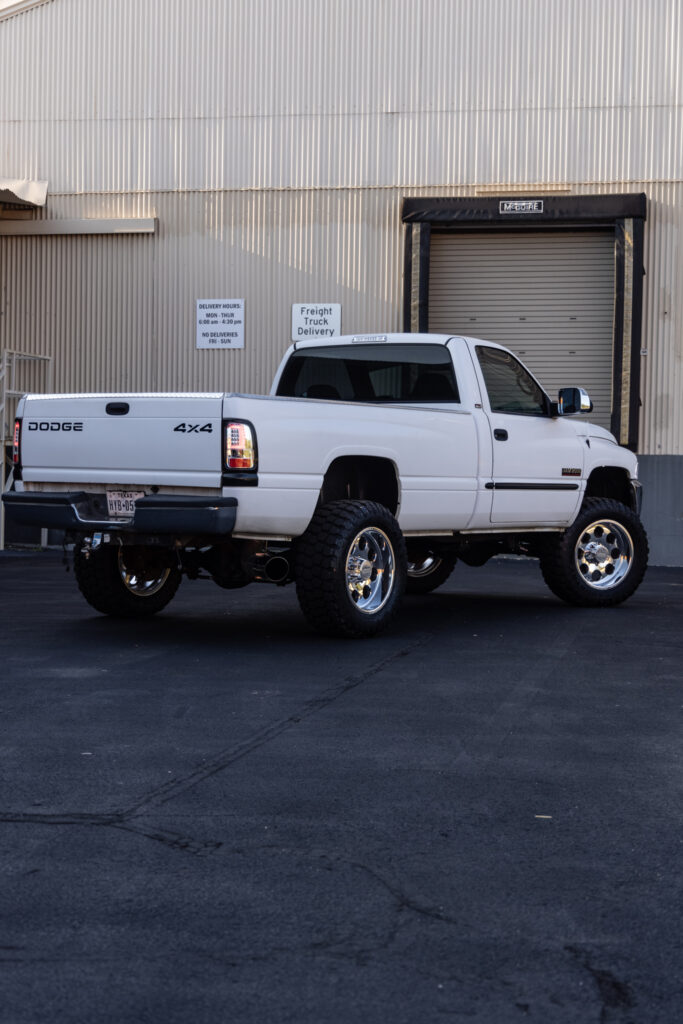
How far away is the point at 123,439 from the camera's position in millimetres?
8992

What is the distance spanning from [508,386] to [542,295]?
991 cm

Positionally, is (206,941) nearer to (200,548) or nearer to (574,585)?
(200,548)

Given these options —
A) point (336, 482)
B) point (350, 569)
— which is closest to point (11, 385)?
point (336, 482)

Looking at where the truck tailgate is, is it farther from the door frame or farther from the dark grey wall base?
the dark grey wall base

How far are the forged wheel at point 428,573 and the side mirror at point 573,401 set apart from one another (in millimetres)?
2058

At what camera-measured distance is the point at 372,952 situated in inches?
139

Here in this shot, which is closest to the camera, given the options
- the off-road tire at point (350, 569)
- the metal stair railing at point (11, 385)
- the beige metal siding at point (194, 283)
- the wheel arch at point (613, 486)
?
the off-road tire at point (350, 569)

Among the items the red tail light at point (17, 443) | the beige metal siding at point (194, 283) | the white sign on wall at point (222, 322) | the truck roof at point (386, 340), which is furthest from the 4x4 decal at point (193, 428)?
the white sign on wall at point (222, 322)

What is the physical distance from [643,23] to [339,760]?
56.0ft

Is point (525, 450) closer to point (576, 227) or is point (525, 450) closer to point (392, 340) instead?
point (392, 340)

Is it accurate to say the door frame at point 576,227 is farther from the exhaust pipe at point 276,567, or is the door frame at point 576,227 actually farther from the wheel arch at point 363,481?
the exhaust pipe at point 276,567

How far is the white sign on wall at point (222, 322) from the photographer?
21.1 meters

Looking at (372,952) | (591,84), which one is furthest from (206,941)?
(591,84)

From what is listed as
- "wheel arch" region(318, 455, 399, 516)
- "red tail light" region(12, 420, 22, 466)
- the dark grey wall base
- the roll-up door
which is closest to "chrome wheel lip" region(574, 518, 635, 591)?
"wheel arch" region(318, 455, 399, 516)
